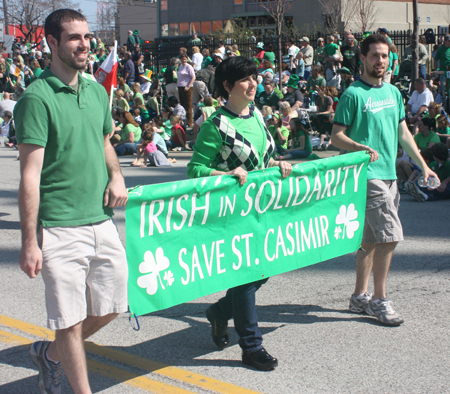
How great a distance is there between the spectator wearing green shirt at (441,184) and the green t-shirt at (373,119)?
5423mm

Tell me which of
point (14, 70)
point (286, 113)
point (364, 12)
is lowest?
point (286, 113)

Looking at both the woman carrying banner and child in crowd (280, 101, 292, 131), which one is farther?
child in crowd (280, 101, 292, 131)

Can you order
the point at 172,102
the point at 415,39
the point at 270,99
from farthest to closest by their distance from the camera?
1. the point at 172,102
2. the point at 270,99
3. the point at 415,39

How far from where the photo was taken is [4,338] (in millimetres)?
4125

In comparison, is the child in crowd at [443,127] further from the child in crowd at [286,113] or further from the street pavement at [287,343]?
the street pavement at [287,343]

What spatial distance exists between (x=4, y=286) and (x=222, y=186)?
9.22ft

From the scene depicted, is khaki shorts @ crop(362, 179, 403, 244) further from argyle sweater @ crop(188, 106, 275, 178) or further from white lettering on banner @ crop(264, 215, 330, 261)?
argyle sweater @ crop(188, 106, 275, 178)

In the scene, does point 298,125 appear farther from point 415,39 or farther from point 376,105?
point 376,105

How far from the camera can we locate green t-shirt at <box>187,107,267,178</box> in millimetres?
3615

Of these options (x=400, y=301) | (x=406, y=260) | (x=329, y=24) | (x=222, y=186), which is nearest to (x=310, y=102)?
(x=406, y=260)

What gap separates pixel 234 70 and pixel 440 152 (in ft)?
23.0

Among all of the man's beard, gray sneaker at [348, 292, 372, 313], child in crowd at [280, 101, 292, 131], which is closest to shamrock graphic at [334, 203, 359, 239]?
gray sneaker at [348, 292, 372, 313]

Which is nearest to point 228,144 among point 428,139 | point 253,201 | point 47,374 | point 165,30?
Result: point 253,201

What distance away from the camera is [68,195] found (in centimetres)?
280
